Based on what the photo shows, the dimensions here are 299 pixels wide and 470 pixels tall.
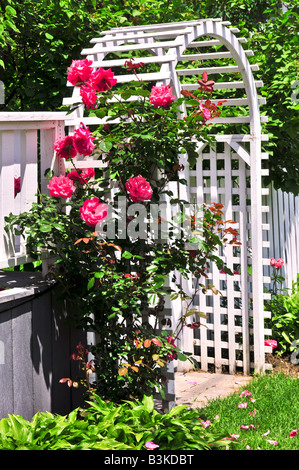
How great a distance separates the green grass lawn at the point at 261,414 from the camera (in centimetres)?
366

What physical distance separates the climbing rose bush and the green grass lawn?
0.51 metres

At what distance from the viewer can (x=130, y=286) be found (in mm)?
3525

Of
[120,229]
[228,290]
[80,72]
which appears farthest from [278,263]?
[80,72]

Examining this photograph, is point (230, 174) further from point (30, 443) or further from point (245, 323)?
point (30, 443)

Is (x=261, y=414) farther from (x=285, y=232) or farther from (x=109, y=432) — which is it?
(x=285, y=232)

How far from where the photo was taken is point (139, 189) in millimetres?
3477

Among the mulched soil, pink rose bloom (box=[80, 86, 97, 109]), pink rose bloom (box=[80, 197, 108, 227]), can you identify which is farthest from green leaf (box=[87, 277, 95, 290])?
the mulched soil

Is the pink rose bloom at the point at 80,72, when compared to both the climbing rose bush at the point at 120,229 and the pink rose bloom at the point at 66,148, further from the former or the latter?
the pink rose bloom at the point at 66,148

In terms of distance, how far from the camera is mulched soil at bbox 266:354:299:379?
5285mm

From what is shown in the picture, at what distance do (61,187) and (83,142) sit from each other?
26 cm

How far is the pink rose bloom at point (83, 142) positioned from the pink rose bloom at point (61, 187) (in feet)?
0.58

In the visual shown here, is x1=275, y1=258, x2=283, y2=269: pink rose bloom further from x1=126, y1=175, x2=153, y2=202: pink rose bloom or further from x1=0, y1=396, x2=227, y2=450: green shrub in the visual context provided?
x1=0, y1=396, x2=227, y2=450: green shrub

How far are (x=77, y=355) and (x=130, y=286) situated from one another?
61cm

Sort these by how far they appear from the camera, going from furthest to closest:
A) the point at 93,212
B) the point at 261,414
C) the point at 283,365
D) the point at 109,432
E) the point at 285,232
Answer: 1. the point at 285,232
2. the point at 283,365
3. the point at 261,414
4. the point at 93,212
5. the point at 109,432
